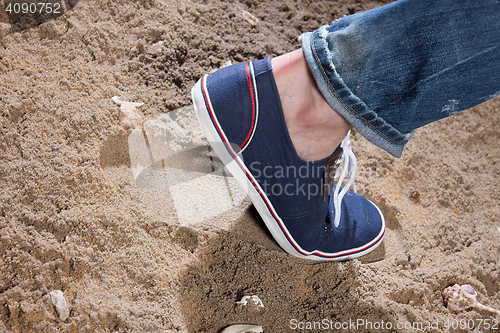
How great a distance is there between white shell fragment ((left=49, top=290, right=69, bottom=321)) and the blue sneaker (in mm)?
538

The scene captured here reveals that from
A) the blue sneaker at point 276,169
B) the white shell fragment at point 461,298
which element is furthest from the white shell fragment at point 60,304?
the white shell fragment at point 461,298

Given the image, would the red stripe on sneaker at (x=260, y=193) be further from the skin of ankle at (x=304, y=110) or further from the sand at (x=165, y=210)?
the skin of ankle at (x=304, y=110)

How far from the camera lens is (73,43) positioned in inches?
52.4

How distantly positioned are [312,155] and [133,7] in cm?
102

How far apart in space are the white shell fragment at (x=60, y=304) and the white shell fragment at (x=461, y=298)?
1.10 meters

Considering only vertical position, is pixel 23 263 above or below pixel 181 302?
above

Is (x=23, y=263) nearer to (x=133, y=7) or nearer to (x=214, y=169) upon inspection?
(x=214, y=169)

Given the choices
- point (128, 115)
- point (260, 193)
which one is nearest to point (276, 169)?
point (260, 193)

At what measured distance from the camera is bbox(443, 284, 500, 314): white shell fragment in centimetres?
111

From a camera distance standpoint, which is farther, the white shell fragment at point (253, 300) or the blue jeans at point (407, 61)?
the white shell fragment at point (253, 300)

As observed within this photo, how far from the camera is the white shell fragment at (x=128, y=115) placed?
1216 mm

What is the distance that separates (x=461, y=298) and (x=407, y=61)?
2.58 feet

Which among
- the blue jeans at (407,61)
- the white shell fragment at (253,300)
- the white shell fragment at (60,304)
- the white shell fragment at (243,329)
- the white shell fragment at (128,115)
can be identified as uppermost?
the blue jeans at (407,61)

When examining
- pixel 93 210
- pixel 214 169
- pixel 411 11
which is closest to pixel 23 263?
pixel 93 210
